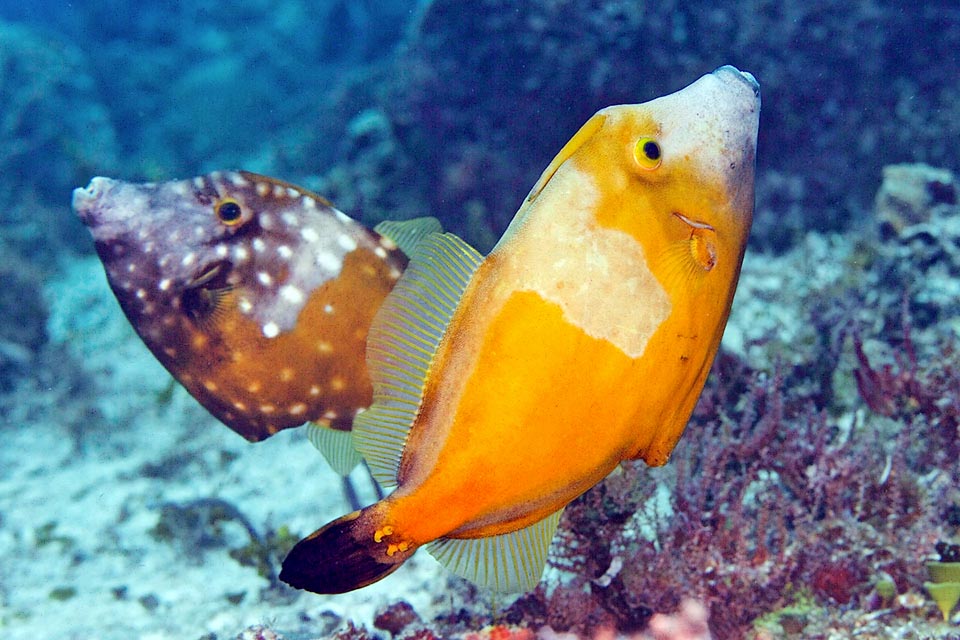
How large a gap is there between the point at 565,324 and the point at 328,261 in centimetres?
147

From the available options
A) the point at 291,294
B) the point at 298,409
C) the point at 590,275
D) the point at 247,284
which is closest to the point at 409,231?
the point at 291,294

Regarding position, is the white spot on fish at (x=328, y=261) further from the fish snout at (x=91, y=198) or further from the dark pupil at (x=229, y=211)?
the fish snout at (x=91, y=198)

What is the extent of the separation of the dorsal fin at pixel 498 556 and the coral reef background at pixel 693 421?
3.99 ft

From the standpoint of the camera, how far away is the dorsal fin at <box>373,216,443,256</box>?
107 inches

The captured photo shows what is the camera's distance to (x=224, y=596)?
4.01 m

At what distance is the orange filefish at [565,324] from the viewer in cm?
142

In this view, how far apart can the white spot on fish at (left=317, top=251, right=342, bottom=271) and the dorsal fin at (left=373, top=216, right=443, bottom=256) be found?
10.8 inches

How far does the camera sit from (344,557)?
1.44 metres

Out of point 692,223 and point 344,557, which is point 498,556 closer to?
point 344,557

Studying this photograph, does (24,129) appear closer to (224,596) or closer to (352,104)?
(352,104)

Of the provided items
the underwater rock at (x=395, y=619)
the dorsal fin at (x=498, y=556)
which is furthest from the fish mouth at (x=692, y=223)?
the underwater rock at (x=395, y=619)

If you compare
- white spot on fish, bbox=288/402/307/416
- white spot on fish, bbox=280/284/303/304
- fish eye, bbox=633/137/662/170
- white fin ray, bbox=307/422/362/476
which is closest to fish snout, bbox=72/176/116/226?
white spot on fish, bbox=280/284/303/304

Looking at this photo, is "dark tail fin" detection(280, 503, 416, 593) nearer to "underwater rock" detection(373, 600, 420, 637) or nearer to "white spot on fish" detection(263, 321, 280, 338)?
"white spot on fish" detection(263, 321, 280, 338)

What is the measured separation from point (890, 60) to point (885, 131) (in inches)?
39.3
